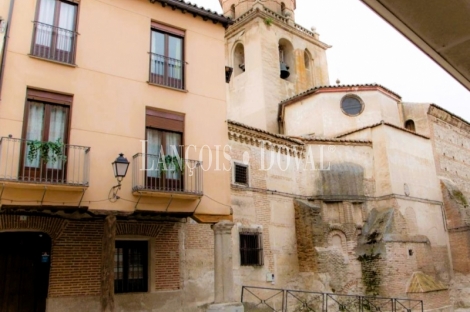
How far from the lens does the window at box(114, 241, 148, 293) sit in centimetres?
1172

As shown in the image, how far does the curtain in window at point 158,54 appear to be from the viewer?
466 inches

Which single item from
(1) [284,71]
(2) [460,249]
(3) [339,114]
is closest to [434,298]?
(2) [460,249]

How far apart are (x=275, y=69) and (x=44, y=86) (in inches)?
669

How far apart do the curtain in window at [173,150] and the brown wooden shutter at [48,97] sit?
273cm

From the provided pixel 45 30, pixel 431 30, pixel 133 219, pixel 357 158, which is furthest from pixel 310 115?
pixel 431 30

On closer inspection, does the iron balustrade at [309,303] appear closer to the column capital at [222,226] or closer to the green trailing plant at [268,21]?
the column capital at [222,226]

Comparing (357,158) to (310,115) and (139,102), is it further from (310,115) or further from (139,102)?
(139,102)

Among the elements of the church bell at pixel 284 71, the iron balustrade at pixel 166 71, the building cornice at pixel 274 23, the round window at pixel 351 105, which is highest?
the building cornice at pixel 274 23

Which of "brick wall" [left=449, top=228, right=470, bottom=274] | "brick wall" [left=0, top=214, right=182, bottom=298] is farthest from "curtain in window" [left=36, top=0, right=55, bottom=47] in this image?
"brick wall" [left=449, top=228, right=470, bottom=274]

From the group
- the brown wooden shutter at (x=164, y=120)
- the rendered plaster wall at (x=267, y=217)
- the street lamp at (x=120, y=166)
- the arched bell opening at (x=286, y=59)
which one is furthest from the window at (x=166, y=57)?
the arched bell opening at (x=286, y=59)

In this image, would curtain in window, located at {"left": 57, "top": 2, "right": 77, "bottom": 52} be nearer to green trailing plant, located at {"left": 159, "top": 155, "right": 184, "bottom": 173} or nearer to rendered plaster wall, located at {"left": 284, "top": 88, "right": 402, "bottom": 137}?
green trailing plant, located at {"left": 159, "top": 155, "right": 184, "bottom": 173}

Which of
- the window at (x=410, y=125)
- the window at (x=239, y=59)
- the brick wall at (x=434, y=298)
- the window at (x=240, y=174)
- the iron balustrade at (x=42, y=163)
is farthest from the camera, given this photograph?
the window at (x=239, y=59)

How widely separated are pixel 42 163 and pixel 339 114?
15.1 meters

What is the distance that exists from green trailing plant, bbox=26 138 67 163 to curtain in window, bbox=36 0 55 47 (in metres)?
2.68
